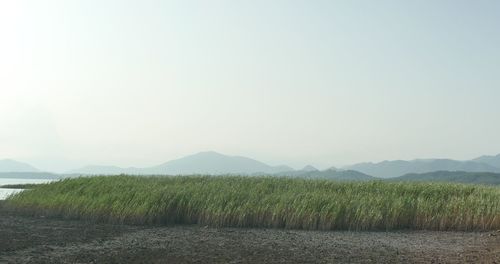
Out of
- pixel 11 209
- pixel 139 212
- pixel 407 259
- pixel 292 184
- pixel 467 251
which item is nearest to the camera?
pixel 407 259

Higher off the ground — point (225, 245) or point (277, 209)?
point (277, 209)

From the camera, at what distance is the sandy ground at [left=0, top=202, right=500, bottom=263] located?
10562 mm

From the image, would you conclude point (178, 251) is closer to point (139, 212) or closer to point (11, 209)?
point (139, 212)

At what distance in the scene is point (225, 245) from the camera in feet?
40.3

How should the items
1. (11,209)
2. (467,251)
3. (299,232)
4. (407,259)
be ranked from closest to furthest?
(407,259)
(467,251)
(299,232)
(11,209)

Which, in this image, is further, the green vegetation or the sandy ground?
the green vegetation

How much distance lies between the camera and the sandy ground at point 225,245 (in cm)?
1056

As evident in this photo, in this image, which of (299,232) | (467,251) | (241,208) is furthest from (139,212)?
(467,251)

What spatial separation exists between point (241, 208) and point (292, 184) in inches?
259

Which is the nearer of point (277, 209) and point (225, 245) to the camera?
point (225, 245)

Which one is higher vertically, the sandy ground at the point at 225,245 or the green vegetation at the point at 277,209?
the green vegetation at the point at 277,209

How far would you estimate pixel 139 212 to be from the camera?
1642cm

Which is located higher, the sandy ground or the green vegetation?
the green vegetation

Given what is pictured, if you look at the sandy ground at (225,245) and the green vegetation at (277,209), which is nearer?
A: the sandy ground at (225,245)
